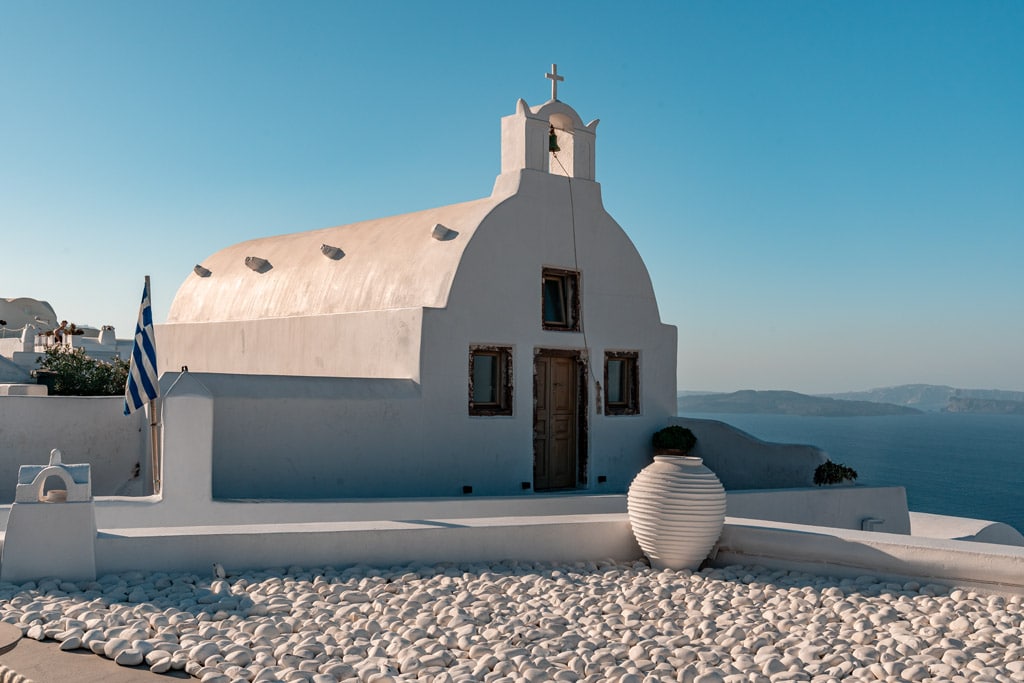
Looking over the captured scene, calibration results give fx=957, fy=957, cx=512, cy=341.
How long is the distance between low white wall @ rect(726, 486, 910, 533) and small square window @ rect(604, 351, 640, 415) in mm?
2428

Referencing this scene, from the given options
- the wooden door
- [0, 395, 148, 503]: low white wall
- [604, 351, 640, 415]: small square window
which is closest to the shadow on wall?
[604, 351, 640, 415]: small square window

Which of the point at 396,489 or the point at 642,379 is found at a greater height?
the point at 642,379

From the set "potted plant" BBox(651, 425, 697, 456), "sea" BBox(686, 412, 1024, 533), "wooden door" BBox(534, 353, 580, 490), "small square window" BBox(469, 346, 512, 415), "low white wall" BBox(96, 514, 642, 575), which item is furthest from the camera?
"sea" BBox(686, 412, 1024, 533)

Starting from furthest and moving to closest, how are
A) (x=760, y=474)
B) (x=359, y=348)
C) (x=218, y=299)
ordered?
(x=218, y=299), (x=760, y=474), (x=359, y=348)

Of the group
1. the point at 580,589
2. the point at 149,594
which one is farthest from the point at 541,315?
the point at 149,594

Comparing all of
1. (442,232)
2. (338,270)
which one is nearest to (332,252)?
(338,270)

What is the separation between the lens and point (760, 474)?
14.6 meters

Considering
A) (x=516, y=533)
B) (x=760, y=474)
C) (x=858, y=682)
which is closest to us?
(x=858, y=682)

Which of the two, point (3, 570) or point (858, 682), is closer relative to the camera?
point (858, 682)

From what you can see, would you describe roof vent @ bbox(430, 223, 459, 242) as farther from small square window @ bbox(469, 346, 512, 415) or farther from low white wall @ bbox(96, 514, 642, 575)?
low white wall @ bbox(96, 514, 642, 575)

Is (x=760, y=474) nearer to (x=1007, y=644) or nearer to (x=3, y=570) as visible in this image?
(x=1007, y=644)

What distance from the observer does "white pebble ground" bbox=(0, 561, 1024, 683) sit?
17.3ft

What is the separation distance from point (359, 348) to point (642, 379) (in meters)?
4.42

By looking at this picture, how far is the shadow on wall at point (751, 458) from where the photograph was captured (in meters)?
14.3
